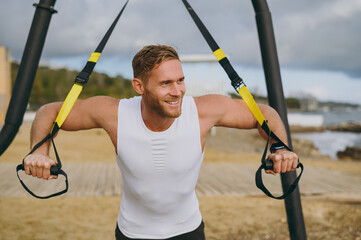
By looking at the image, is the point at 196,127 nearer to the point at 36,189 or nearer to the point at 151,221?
the point at 151,221

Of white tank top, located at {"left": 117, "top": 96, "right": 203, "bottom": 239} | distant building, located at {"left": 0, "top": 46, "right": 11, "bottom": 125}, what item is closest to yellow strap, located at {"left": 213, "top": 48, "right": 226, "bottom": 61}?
white tank top, located at {"left": 117, "top": 96, "right": 203, "bottom": 239}

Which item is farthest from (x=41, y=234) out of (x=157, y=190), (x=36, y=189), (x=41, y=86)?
(x=41, y=86)

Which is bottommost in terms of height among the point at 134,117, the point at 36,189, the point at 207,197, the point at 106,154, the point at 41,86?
the point at 41,86

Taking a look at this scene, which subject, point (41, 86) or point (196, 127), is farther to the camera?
point (41, 86)

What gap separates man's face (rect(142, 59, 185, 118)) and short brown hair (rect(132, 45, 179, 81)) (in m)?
0.03

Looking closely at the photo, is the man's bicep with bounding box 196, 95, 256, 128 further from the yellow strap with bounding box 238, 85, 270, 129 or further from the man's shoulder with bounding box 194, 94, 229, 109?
the yellow strap with bounding box 238, 85, 270, 129

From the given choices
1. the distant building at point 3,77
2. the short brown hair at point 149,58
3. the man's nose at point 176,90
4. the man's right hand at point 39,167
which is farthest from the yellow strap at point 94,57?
the distant building at point 3,77

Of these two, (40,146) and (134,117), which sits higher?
(134,117)

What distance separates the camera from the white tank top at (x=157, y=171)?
2.19 meters

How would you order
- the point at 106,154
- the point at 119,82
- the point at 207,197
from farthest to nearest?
the point at 119,82 → the point at 106,154 → the point at 207,197

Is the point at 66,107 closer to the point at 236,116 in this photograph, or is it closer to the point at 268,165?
the point at 236,116

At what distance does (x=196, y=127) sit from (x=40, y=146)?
0.98 m

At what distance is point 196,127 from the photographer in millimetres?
2258

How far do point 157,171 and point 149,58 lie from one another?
0.72 m
